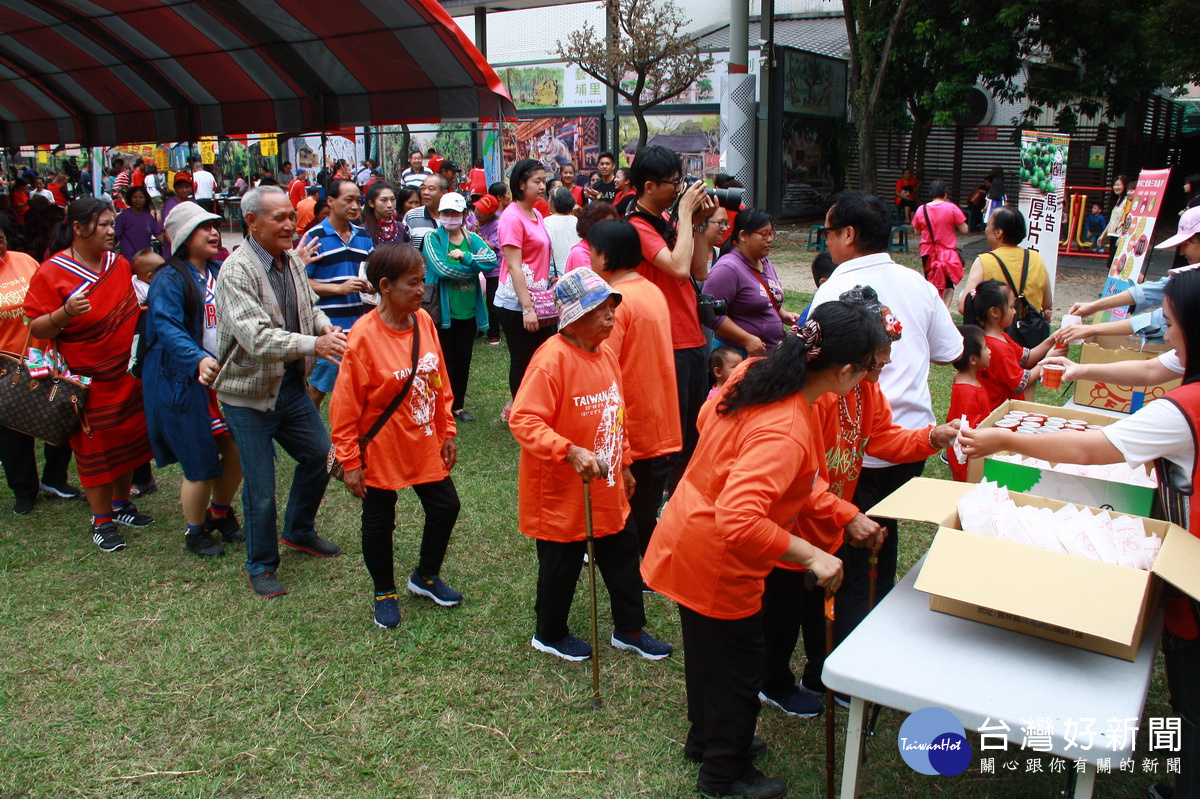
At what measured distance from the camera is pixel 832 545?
2.81m

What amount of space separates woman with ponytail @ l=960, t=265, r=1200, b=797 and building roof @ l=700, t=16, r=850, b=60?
81.2ft

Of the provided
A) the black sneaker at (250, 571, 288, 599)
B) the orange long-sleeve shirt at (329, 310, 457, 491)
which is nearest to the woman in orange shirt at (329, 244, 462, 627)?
the orange long-sleeve shirt at (329, 310, 457, 491)

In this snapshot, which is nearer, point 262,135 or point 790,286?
point 262,135

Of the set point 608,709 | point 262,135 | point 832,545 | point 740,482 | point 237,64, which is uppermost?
point 237,64

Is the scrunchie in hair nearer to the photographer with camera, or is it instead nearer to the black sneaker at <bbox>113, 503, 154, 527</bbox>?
the photographer with camera

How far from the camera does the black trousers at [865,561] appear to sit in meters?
3.14

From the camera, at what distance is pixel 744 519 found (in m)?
2.25

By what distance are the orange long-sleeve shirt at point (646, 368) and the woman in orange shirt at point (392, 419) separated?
2.88 ft

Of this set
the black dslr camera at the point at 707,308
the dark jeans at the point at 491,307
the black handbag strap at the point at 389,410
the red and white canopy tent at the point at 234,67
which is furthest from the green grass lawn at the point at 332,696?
the red and white canopy tent at the point at 234,67

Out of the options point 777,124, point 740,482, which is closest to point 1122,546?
point 740,482

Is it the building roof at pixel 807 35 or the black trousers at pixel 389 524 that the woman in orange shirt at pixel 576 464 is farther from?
the building roof at pixel 807 35

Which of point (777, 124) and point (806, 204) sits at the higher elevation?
point (777, 124)

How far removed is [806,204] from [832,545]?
22.5 meters

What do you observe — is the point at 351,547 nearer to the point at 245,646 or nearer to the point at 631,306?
the point at 245,646
